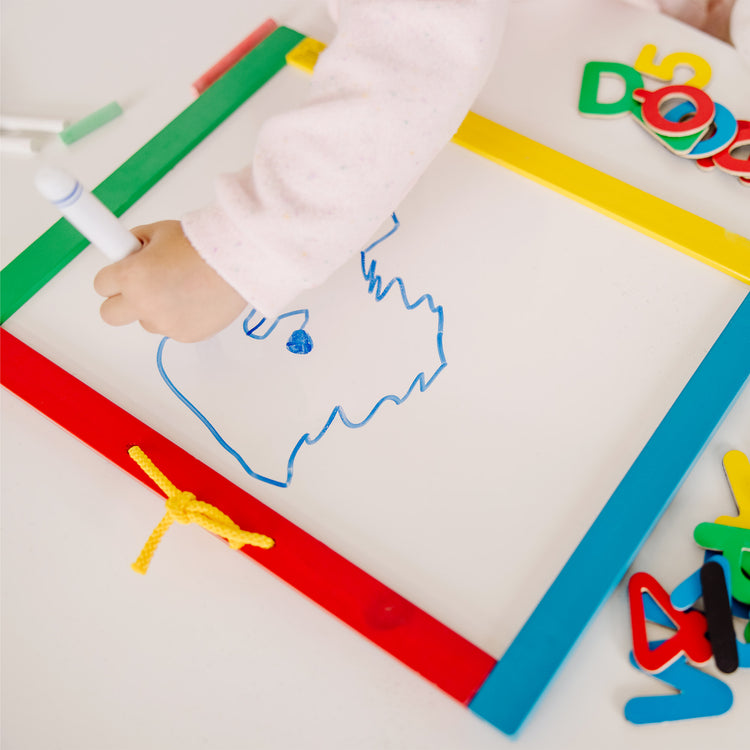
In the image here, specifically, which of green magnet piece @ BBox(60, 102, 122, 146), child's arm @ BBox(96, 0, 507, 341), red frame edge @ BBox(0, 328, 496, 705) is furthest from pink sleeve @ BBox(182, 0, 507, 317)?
green magnet piece @ BBox(60, 102, 122, 146)

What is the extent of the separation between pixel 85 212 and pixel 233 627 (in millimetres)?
235

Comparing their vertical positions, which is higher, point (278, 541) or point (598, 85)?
point (598, 85)

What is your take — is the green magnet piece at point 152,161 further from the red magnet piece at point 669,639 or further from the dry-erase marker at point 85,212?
the red magnet piece at point 669,639

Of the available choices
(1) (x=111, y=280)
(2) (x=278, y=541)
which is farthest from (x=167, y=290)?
(2) (x=278, y=541)

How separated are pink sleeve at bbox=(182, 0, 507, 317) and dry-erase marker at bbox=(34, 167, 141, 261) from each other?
0.04m

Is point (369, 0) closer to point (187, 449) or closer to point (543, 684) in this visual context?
point (187, 449)

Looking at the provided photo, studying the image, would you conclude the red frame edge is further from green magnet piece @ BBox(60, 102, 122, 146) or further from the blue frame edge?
green magnet piece @ BBox(60, 102, 122, 146)

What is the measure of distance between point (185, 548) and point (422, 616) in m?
0.15

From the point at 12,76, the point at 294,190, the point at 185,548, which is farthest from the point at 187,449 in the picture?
the point at 12,76

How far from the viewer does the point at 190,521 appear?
41 centimetres

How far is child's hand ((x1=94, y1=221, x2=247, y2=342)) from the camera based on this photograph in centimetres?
42

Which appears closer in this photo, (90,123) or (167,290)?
(167,290)

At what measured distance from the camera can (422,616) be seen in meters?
0.38

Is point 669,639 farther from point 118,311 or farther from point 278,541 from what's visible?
point 118,311
